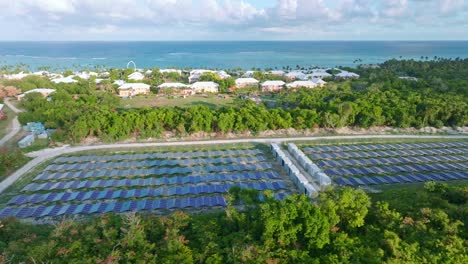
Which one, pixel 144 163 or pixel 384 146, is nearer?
pixel 144 163

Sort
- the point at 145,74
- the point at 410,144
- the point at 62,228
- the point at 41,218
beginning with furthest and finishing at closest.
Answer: the point at 145,74
the point at 410,144
the point at 41,218
the point at 62,228

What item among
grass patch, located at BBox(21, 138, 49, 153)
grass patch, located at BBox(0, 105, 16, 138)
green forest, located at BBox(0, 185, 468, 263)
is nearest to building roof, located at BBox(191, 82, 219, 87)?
grass patch, located at BBox(0, 105, 16, 138)

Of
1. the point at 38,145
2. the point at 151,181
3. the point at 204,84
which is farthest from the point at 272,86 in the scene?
the point at 38,145

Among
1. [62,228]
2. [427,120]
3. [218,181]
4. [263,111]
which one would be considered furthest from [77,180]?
[427,120]

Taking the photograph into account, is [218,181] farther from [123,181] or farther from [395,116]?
[395,116]

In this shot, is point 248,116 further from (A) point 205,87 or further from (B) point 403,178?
(A) point 205,87

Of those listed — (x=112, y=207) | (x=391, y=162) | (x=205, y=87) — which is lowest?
(x=112, y=207)

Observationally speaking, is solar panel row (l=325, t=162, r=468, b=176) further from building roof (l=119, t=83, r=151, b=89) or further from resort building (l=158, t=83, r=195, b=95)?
building roof (l=119, t=83, r=151, b=89)
